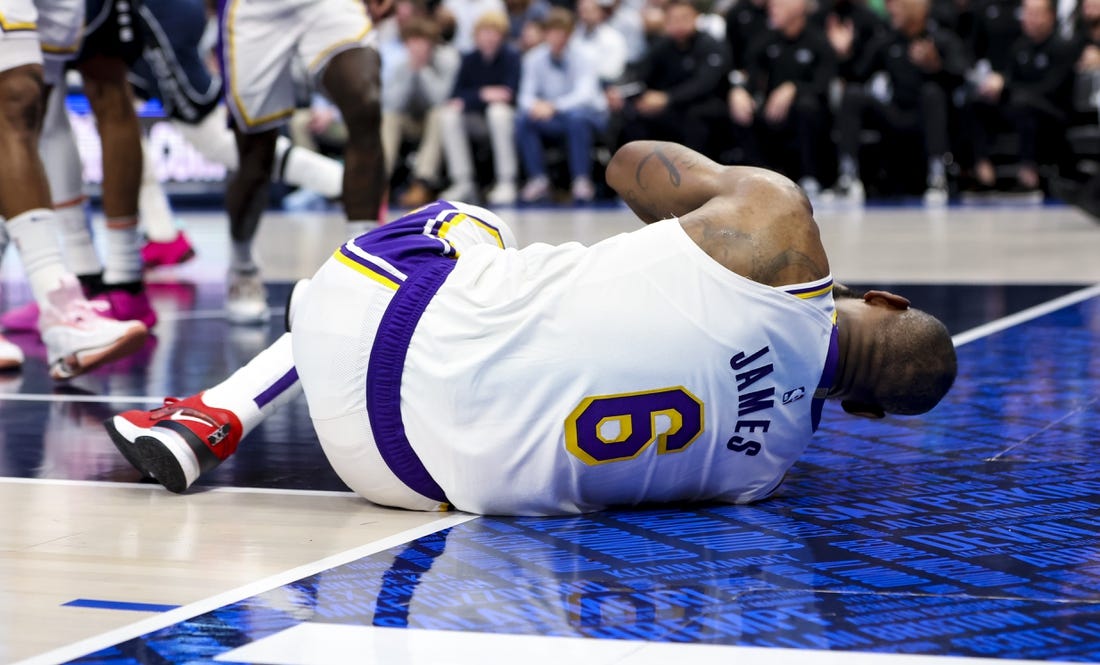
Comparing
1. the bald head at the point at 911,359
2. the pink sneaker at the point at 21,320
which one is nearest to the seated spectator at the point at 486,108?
the pink sneaker at the point at 21,320

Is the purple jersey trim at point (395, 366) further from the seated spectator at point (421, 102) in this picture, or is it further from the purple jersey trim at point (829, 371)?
the seated spectator at point (421, 102)

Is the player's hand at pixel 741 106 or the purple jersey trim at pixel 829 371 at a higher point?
the player's hand at pixel 741 106

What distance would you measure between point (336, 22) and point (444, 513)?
2.60 metres

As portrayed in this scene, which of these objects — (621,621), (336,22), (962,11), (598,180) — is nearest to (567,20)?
(598,180)

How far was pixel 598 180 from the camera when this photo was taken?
13.3 m

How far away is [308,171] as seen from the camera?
627 cm

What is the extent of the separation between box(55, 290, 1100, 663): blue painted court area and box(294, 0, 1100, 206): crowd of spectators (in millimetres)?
9152

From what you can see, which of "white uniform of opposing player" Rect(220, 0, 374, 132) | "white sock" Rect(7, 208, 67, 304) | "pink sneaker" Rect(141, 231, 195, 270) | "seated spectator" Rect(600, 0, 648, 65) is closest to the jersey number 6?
A: "white sock" Rect(7, 208, 67, 304)

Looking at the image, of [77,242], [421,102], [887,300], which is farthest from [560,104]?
[887,300]

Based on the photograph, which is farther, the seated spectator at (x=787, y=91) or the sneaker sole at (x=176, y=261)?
the seated spectator at (x=787, y=91)

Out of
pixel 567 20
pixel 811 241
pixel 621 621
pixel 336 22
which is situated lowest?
pixel 621 621

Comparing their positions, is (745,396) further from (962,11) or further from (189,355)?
(962,11)

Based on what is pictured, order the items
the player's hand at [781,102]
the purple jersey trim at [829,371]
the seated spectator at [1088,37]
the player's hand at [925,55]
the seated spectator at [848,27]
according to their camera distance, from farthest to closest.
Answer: the player's hand at [781,102] < the seated spectator at [848,27] < the player's hand at [925,55] < the seated spectator at [1088,37] < the purple jersey trim at [829,371]

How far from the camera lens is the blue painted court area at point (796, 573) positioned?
6.61 feet
